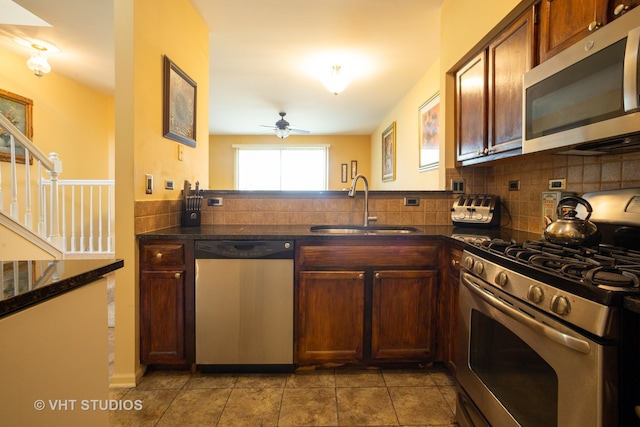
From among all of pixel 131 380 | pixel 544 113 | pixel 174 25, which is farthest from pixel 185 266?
pixel 544 113

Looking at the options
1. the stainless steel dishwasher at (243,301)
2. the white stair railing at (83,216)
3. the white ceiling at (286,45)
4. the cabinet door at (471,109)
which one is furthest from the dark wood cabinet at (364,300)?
the white stair railing at (83,216)

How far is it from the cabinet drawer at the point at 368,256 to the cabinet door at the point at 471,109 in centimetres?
77

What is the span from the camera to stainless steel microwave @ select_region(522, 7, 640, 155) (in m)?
0.95

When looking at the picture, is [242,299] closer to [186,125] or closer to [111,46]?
[186,125]

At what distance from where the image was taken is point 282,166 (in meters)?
7.36

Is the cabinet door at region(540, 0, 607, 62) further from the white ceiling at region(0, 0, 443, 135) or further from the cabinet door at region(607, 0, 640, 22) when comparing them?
the white ceiling at region(0, 0, 443, 135)

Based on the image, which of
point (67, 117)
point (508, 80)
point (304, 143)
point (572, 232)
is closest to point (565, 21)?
point (508, 80)

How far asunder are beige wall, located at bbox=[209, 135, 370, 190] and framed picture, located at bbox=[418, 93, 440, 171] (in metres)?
3.43

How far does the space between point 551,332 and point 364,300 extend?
1051 mm

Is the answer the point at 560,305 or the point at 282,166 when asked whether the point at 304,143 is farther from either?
the point at 560,305

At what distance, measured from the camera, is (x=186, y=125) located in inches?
91.9

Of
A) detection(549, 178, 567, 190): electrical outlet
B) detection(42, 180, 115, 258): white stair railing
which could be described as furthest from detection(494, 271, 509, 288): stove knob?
detection(42, 180, 115, 258): white stair railing

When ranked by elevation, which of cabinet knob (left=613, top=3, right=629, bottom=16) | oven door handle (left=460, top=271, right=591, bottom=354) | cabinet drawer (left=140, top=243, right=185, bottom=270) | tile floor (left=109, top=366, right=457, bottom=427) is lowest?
tile floor (left=109, top=366, right=457, bottom=427)

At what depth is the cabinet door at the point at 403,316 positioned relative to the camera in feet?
5.99
